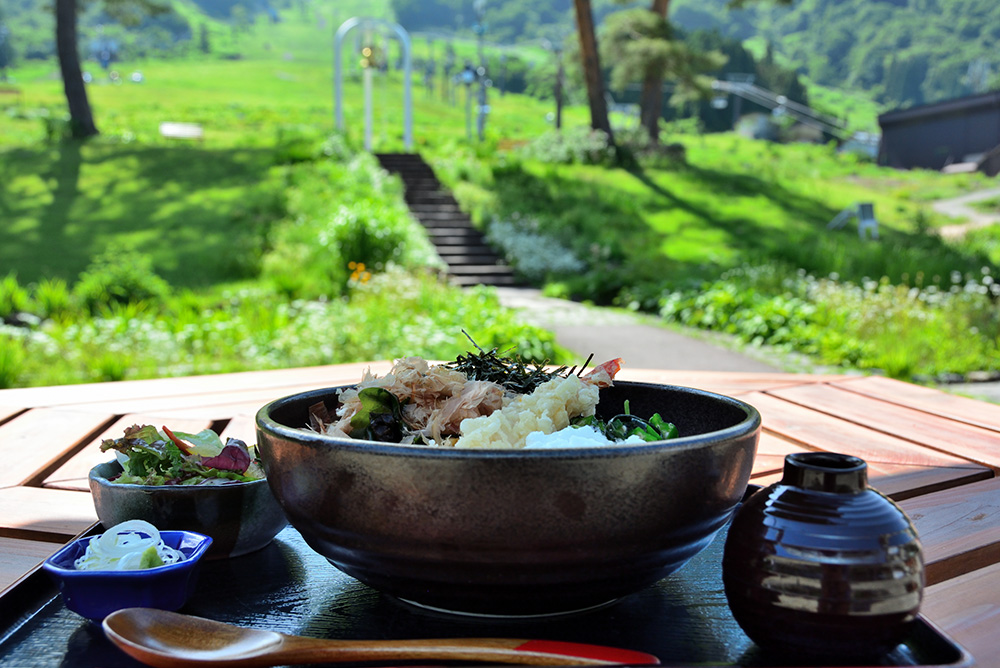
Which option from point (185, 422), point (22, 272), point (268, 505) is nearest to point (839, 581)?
point (268, 505)

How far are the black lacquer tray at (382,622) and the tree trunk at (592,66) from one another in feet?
55.8

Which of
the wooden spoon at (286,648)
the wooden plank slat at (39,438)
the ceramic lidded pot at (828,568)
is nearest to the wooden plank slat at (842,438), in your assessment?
the ceramic lidded pot at (828,568)

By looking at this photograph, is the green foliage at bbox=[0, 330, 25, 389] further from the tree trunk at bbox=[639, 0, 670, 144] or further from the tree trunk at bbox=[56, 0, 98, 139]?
the tree trunk at bbox=[639, 0, 670, 144]

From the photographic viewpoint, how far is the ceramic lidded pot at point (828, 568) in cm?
68

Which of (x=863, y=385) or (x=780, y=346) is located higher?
(x=863, y=385)

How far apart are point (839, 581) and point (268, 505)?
2.25ft

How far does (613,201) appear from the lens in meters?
14.9

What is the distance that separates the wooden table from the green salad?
0.14 metres

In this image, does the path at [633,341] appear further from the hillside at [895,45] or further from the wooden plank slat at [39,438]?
the hillside at [895,45]

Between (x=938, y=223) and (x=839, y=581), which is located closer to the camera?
(x=839, y=581)

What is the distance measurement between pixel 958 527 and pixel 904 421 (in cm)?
80

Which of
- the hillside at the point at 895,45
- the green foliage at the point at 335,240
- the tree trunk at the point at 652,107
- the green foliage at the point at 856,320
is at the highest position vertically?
the hillside at the point at 895,45

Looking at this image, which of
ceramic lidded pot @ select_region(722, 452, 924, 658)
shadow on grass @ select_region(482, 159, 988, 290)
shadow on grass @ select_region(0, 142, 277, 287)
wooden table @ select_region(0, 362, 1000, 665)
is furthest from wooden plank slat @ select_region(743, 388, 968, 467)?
shadow on grass @ select_region(0, 142, 277, 287)

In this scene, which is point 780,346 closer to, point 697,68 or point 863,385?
point 863,385
